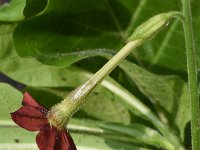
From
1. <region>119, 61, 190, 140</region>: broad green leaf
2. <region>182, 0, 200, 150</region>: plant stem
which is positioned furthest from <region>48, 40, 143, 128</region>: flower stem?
<region>119, 61, 190, 140</region>: broad green leaf

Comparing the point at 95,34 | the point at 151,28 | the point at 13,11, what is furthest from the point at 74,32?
the point at 151,28

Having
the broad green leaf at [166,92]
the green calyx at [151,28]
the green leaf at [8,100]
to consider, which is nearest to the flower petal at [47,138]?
the green calyx at [151,28]

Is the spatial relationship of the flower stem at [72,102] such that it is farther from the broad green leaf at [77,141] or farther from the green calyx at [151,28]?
the broad green leaf at [77,141]

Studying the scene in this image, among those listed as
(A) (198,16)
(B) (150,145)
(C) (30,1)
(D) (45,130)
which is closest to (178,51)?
(A) (198,16)

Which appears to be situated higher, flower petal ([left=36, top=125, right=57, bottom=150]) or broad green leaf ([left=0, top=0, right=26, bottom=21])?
broad green leaf ([left=0, top=0, right=26, bottom=21])

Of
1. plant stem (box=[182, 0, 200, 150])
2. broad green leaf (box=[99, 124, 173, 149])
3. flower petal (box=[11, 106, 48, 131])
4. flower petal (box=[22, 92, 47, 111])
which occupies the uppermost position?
plant stem (box=[182, 0, 200, 150])

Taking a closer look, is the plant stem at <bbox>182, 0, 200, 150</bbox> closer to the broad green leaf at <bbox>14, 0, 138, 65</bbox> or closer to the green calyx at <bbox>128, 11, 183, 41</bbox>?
the green calyx at <bbox>128, 11, 183, 41</bbox>

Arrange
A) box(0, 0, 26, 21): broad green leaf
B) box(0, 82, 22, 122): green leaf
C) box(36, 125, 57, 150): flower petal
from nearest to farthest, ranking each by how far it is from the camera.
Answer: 1. box(36, 125, 57, 150): flower petal
2. box(0, 0, 26, 21): broad green leaf
3. box(0, 82, 22, 122): green leaf

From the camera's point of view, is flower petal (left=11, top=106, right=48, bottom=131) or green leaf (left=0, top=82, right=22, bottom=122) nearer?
flower petal (left=11, top=106, right=48, bottom=131)
